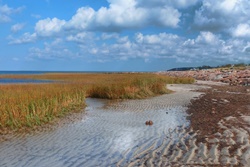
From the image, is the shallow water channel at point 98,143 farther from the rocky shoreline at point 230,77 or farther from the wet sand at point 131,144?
the rocky shoreline at point 230,77

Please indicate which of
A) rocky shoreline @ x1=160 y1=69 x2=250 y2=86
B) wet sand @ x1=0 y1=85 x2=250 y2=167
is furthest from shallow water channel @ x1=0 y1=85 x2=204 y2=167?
rocky shoreline @ x1=160 y1=69 x2=250 y2=86

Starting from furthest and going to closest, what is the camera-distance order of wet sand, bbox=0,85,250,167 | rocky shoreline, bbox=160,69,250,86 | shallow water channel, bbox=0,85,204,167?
rocky shoreline, bbox=160,69,250,86 → shallow water channel, bbox=0,85,204,167 → wet sand, bbox=0,85,250,167

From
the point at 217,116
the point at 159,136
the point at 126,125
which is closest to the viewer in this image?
the point at 159,136

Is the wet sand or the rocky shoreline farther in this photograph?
the rocky shoreline

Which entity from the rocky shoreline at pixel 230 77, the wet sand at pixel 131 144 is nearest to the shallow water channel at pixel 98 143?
the wet sand at pixel 131 144

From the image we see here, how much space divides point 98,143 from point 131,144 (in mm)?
1034

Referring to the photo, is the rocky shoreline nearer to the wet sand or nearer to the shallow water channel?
the shallow water channel

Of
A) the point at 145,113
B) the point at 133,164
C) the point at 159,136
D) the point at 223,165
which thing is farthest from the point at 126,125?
the point at 223,165

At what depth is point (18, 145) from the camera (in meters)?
9.21

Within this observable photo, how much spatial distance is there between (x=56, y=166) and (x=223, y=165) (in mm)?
3760

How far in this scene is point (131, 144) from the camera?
9.01 metres

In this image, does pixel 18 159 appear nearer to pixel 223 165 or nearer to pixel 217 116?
pixel 223 165

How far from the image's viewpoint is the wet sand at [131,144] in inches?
286

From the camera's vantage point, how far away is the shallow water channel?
7.46 m
